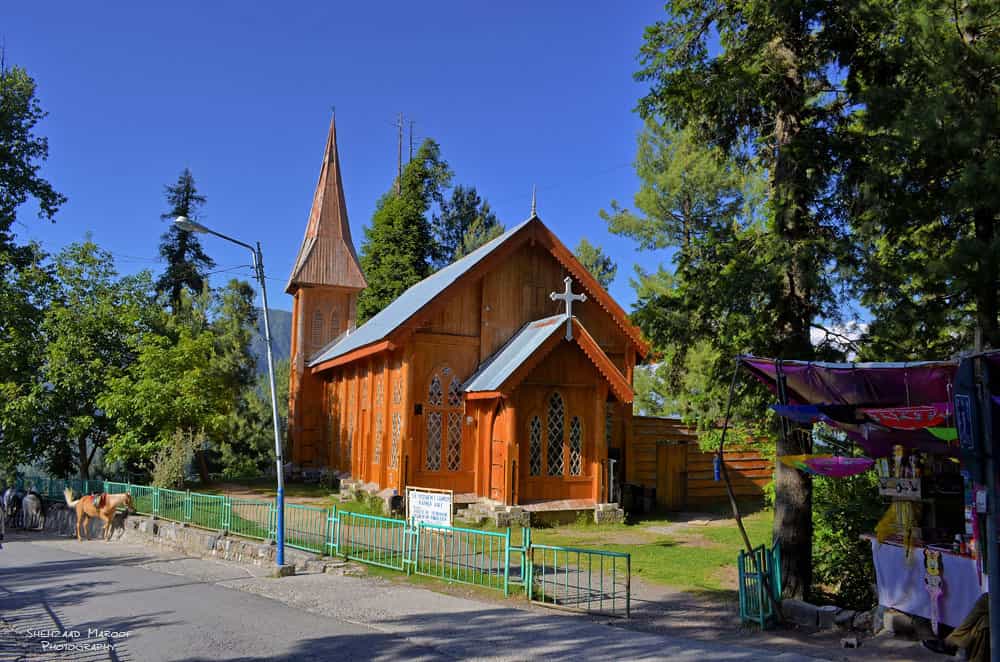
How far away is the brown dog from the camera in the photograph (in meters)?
19.7

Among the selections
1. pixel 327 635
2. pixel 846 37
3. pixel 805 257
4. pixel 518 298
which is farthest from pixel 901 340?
pixel 518 298

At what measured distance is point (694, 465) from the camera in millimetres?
24188

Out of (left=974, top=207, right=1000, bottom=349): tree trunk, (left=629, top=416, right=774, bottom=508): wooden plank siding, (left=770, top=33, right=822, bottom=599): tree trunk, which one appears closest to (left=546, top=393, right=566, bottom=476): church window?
(left=629, top=416, right=774, bottom=508): wooden plank siding

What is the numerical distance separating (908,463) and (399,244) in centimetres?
4091

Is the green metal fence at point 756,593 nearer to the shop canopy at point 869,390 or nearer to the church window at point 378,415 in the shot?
the shop canopy at point 869,390

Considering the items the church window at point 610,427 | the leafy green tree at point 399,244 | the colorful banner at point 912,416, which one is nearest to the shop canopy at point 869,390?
the colorful banner at point 912,416

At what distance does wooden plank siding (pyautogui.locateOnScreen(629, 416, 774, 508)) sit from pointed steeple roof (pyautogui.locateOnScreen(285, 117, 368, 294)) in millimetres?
16534

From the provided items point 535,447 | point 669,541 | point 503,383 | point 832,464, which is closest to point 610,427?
point 535,447

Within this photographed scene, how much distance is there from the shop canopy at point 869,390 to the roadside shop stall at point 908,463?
12 mm

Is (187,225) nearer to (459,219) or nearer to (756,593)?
(756,593)

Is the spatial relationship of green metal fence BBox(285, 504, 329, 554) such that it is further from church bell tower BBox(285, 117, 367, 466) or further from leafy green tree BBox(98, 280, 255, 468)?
church bell tower BBox(285, 117, 367, 466)

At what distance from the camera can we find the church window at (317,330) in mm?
33719

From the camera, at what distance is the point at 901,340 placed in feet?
37.1

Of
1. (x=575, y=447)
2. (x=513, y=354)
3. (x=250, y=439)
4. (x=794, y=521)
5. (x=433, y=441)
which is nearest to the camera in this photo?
(x=794, y=521)
